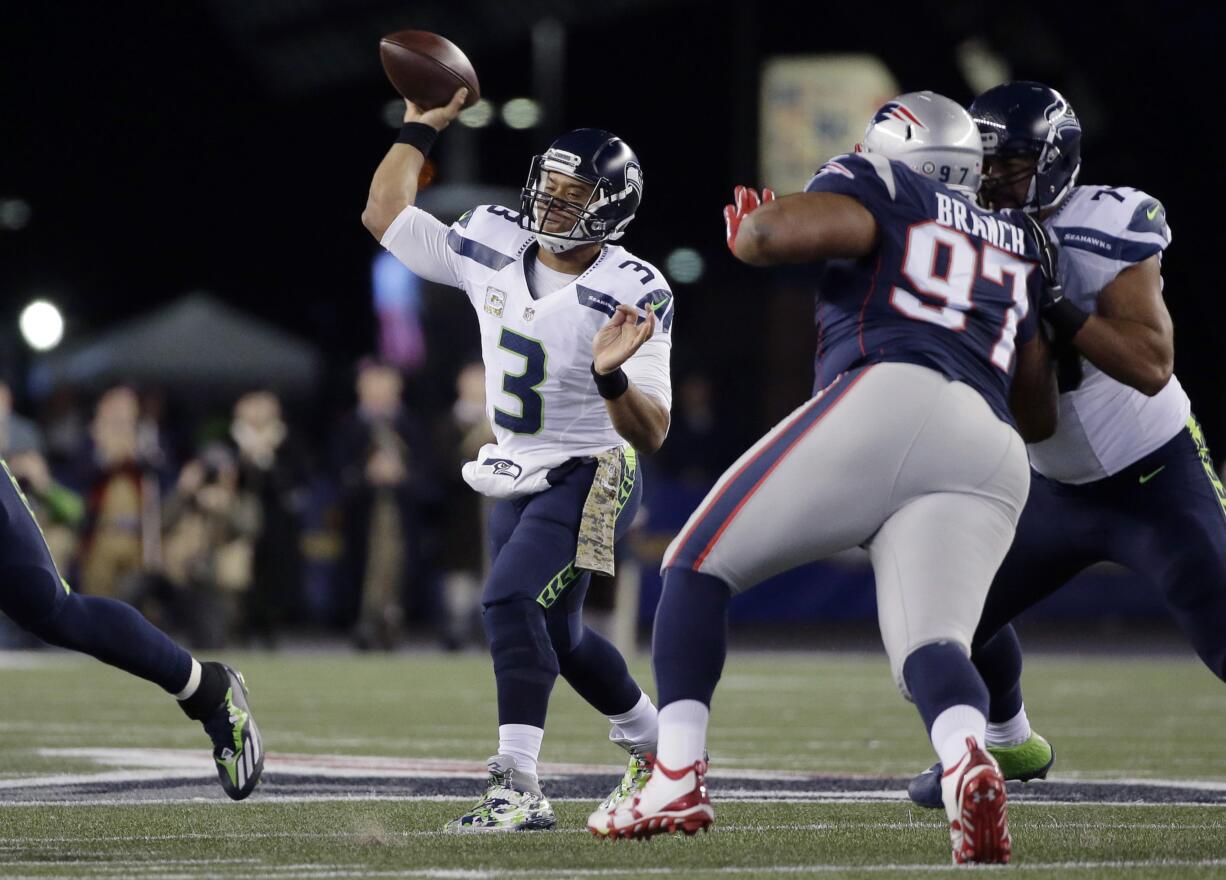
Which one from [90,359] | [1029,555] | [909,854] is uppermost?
[90,359]

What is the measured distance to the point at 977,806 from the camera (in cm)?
391

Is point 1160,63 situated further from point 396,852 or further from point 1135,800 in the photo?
point 396,852

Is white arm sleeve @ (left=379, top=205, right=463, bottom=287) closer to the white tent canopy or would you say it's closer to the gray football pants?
the gray football pants

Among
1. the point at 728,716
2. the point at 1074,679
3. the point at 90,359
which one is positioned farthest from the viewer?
the point at 90,359

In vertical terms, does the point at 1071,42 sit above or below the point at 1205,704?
above

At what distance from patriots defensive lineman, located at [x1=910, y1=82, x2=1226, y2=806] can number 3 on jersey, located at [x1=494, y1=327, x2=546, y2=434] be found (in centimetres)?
112

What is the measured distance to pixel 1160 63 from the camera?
17.9m

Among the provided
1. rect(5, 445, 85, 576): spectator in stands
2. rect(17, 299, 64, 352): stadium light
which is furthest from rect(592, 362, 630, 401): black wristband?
rect(17, 299, 64, 352): stadium light

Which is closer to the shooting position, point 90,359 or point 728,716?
point 728,716

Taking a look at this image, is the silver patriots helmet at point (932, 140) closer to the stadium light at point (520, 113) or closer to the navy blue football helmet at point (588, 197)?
the navy blue football helmet at point (588, 197)

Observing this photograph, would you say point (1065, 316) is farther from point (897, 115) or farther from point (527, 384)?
point (527, 384)

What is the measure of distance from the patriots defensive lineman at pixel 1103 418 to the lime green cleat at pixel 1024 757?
15.6 inches

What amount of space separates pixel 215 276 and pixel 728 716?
91.2 ft

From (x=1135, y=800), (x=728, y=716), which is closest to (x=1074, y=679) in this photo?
(x=728, y=716)
